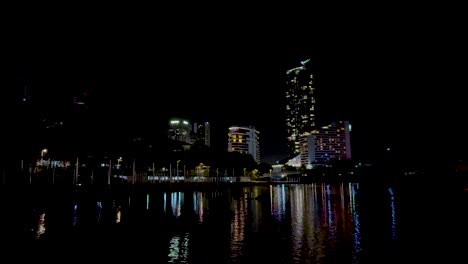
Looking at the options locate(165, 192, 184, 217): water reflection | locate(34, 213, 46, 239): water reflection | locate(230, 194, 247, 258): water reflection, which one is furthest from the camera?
locate(165, 192, 184, 217): water reflection

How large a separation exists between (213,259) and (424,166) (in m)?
87.0

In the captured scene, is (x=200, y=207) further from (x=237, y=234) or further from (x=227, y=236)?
(x=227, y=236)

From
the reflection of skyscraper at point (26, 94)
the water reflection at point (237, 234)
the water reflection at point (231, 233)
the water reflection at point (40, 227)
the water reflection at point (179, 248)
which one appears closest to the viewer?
the water reflection at point (179, 248)

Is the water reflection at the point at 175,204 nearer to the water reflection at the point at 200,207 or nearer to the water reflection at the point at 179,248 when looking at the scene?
the water reflection at the point at 200,207

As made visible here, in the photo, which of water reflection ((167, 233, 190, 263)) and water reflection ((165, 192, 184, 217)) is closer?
water reflection ((167, 233, 190, 263))

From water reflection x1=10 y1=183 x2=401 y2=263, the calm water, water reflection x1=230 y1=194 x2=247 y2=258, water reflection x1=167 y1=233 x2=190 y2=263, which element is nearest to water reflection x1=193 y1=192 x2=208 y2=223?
water reflection x1=10 y1=183 x2=401 y2=263

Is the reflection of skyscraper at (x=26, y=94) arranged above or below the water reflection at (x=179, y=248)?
above

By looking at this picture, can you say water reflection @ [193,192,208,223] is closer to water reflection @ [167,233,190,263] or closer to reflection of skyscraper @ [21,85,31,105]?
water reflection @ [167,233,190,263]

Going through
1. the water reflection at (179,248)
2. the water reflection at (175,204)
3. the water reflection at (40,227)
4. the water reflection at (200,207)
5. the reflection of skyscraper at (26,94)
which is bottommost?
the water reflection at (179,248)

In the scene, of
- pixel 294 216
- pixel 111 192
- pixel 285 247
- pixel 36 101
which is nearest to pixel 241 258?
pixel 285 247

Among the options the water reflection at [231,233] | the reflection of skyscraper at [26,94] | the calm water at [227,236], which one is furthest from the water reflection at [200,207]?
the reflection of skyscraper at [26,94]

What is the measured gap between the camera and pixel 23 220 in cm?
2711

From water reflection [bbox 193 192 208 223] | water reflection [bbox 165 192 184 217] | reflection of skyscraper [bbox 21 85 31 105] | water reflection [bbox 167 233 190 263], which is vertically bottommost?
water reflection [bbox 167 233 190 263]

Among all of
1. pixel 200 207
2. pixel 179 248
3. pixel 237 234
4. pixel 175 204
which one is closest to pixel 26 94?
pixel 175 204
